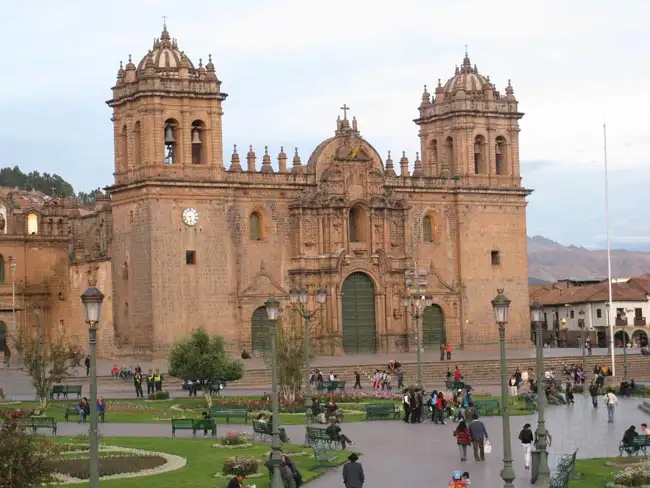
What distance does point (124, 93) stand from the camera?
6731 centimetres

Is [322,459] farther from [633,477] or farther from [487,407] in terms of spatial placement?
[487,407]

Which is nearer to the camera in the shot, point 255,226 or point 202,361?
point 202,361

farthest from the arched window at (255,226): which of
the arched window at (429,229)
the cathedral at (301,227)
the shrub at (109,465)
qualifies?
the shrub at (109,465)

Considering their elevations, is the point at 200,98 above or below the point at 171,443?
above

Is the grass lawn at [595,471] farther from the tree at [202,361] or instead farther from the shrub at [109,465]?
the tree at [202,361]

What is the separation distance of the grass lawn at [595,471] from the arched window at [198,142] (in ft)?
121

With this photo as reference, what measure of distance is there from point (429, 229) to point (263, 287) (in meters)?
10.4

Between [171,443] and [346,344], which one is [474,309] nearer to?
[346,344]

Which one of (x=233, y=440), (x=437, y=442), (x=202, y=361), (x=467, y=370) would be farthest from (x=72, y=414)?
(x=467, y=370)

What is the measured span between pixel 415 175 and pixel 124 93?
1561 cm

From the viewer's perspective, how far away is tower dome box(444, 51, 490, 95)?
251 feet

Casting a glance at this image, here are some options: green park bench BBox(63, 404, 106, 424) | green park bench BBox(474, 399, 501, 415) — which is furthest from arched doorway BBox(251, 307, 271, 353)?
green park bench BBox(474, 399, 501, 415)

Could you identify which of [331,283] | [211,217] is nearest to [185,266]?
[211,217]

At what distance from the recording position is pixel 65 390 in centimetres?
5294
